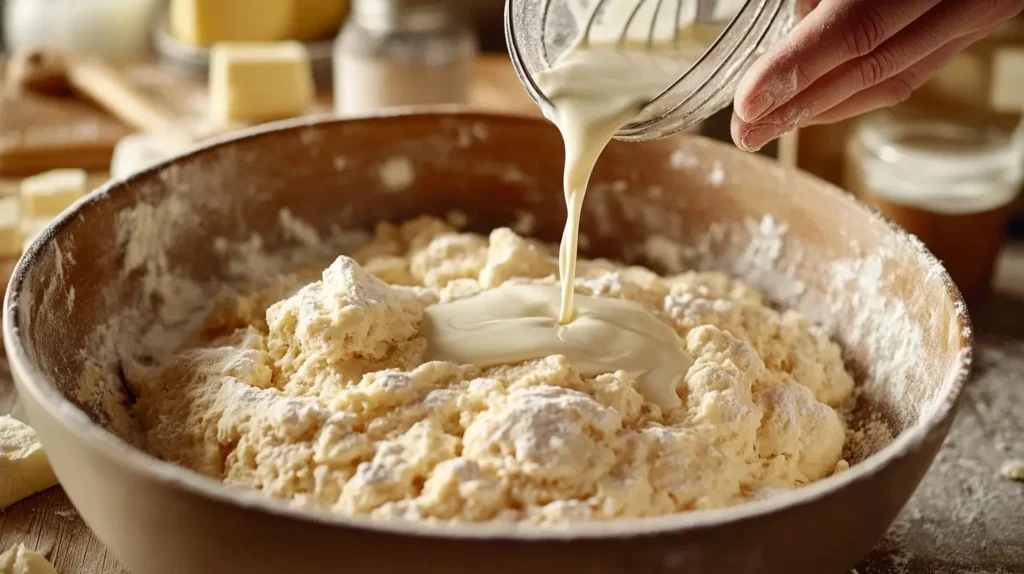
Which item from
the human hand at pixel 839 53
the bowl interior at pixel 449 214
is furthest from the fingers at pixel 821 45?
the bowl interior at pixel 449 214

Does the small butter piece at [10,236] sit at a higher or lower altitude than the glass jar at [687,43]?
lower

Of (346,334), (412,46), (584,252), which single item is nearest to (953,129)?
(584,252)

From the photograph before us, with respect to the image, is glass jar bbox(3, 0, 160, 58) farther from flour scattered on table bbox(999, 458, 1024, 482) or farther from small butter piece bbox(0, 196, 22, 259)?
flour scattered on table bbox(999, 458, 1024, 482)

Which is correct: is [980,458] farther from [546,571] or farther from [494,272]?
[546,571]

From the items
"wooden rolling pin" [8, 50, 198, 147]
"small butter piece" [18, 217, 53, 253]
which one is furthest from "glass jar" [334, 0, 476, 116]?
"small butter piece" [18, 217, 53, 253]

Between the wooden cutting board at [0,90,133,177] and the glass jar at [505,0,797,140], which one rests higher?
the glass jar at [505,0,797,140]

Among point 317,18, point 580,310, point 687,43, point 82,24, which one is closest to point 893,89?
point 687,43

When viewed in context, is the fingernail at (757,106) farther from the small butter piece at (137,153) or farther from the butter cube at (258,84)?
the butter cube at (258,84)
